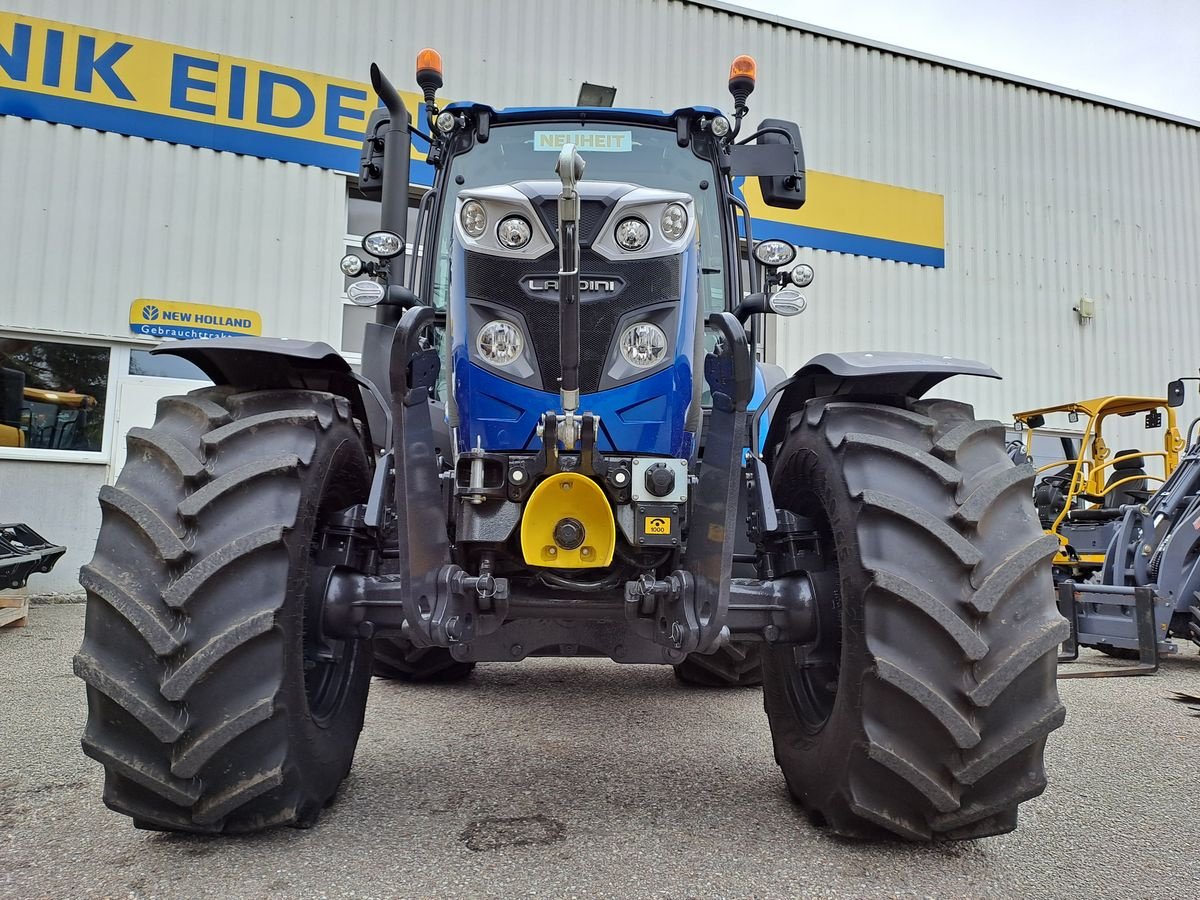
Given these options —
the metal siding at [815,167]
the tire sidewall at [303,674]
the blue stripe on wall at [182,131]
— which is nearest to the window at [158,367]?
the metal siding at [815,167]

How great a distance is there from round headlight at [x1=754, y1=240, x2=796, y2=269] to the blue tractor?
21mm

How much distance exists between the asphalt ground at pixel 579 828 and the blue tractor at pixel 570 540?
5.7 inches

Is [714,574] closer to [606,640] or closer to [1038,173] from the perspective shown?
[606,640]

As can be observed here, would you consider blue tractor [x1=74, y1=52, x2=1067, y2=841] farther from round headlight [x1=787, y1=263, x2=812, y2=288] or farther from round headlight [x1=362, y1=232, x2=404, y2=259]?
round headlight [x1=787, y1=263, x2=812, y2=288]

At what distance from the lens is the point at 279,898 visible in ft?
6.72

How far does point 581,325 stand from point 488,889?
149 cm

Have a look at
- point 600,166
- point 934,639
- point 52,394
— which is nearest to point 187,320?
point 52,394

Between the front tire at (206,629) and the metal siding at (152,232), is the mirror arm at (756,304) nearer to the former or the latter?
the front tire at (206,629)

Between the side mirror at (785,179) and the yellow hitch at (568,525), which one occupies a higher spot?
the side mirror at (785,179)

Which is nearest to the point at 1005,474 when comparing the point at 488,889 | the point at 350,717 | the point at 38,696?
the point at 488,889

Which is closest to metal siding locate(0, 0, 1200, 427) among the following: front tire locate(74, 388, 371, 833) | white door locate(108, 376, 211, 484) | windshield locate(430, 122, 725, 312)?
white door locate(108, 376, 211, 484)

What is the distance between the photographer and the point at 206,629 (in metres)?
2.16

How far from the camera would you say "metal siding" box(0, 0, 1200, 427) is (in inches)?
340

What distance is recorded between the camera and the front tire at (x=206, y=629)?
2.15 metres
